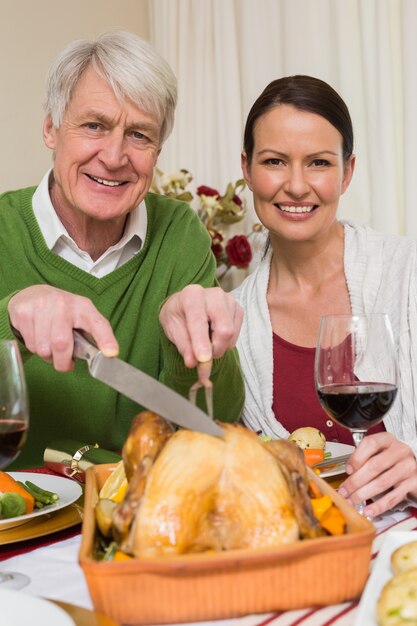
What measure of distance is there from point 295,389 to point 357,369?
0.99m

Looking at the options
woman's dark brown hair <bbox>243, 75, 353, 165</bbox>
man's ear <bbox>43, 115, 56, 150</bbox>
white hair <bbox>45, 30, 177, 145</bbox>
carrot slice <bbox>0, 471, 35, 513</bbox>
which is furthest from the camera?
woman's dark brown hair <bbox>243, 75, 353, 165</bbox>

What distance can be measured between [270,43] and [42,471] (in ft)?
7.27

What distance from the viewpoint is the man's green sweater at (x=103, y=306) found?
1532 mm

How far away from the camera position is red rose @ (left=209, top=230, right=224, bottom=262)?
8.92ft

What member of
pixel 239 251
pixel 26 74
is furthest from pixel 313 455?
pixel 26 74

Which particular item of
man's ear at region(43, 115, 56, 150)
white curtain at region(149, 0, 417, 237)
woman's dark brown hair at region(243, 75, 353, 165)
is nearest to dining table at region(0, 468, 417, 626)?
man's ear at region(43, 115, 56, 150)

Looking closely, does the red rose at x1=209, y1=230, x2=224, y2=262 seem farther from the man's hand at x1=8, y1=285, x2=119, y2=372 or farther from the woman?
the man's hand at x1=8, y1=285, x2=119, y2=372

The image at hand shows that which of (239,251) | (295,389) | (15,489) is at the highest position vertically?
(239,251)

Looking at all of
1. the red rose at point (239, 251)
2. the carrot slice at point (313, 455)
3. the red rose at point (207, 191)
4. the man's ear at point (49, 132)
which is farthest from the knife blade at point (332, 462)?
the red rose at point (207, 191)

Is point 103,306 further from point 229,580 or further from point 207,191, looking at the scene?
point 207,191

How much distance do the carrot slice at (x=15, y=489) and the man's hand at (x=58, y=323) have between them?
16 centimetres

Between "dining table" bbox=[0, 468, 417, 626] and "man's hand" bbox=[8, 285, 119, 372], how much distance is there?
20 centimetres

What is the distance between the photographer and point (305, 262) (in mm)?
2023

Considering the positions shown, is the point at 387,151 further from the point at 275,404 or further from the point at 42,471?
the point at 42,471
